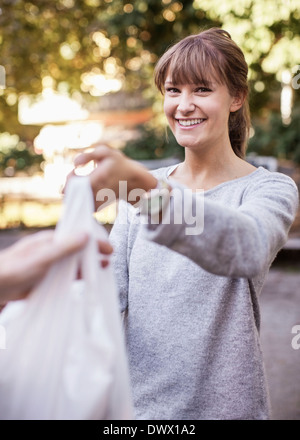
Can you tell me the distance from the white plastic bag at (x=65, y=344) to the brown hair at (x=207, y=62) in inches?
28.6

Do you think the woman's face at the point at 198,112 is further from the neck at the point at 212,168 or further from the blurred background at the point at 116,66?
the blurred background at the point at 116,66

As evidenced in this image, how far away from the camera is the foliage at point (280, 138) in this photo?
13.7 metres

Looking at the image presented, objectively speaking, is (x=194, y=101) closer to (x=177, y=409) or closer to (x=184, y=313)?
(x=184, y=313)

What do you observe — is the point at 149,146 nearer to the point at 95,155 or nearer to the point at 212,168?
the point at 212,168

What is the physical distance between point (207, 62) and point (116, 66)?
14138 millimetres

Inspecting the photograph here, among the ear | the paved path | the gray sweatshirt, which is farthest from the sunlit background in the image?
the gray sweatshirt

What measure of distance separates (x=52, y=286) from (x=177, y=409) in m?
0.72

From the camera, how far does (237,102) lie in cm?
188

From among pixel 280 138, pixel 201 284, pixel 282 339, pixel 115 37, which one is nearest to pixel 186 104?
pixel 201 284

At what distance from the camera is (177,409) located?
1.61 metres

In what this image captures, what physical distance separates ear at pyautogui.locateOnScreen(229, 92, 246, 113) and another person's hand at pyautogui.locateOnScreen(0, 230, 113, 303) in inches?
38.3

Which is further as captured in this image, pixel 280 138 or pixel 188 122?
pixel 280 138

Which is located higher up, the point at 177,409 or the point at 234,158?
the point at 234,158

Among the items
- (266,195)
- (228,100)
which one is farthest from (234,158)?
(266,195)
